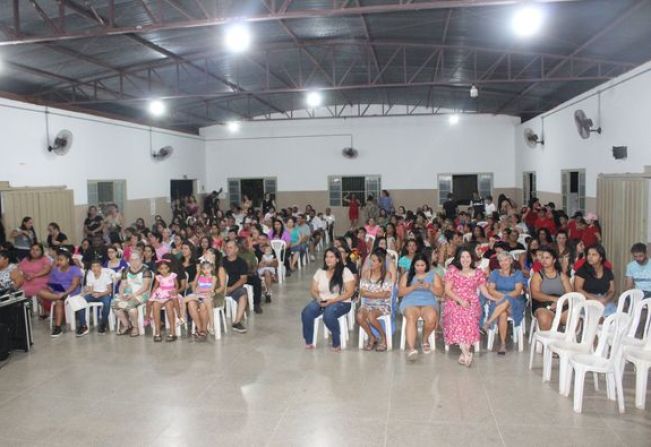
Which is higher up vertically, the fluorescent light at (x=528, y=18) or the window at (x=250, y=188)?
A: the fluorescent light at (x=528, y=18)

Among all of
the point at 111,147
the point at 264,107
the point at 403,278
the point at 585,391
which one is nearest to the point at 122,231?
the point at 111,147

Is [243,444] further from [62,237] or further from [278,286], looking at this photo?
[62,237]

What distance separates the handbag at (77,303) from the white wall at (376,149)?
11.1 meters

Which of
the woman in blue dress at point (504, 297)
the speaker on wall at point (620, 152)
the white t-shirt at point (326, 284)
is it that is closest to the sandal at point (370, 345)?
the white t-shirt at point (326, 284)

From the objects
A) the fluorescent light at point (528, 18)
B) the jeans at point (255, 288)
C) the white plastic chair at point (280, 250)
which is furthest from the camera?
the white plastic chair at point (280, 250)

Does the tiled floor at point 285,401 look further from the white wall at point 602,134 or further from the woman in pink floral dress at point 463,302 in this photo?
the white wall at point 602,134

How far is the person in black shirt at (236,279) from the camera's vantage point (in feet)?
20.7

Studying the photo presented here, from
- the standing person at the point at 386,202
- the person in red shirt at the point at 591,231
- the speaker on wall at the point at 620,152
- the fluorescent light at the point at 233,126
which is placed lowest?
the person in red shirt at the point at 591,231

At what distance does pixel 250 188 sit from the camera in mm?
17531

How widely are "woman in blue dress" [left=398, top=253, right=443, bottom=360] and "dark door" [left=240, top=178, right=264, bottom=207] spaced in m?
12.3

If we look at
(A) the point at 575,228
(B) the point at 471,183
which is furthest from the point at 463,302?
(B) the point at 471,183

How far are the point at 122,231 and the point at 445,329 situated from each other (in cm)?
820

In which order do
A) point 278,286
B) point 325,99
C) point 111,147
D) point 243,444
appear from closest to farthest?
1. point 243,444
2. point 278,286
3. point 111,147
4. point 325,99

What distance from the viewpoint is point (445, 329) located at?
5.26 m
